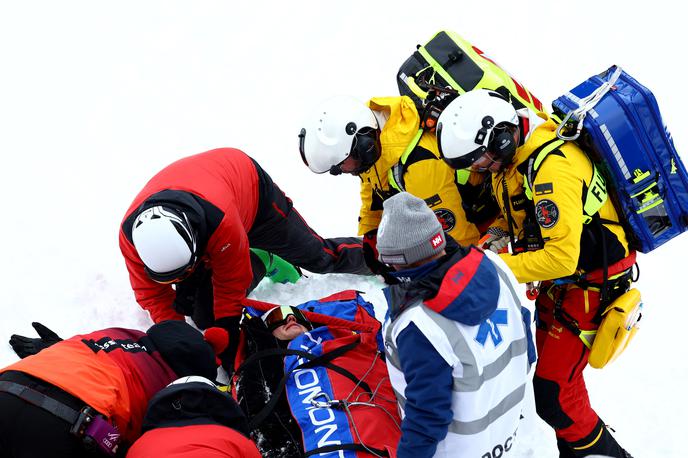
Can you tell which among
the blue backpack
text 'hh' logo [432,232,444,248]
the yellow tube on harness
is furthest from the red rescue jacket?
the yellow tube on harness

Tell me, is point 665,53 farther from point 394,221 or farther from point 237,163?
point 394,221

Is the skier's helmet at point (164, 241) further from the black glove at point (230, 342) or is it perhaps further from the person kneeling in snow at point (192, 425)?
the person kneeling in snow at point (192, 425)

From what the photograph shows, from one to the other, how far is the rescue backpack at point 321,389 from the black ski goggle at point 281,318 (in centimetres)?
4

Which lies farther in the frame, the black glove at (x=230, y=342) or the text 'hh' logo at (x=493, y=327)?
the black glove at (x=230, y=342)

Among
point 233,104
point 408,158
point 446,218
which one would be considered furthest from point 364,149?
point 233,104

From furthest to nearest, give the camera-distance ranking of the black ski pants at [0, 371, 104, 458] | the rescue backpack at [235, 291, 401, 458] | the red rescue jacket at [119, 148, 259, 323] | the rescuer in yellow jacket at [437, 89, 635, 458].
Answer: the red rescue jacket at [119, 148, 259, 323], the rescuer in yellow jacket at [437, 89, 635, 458], the rescue backpack at [235, 291, 401, 458], the black ski pants at [0, 371, 104, 458]

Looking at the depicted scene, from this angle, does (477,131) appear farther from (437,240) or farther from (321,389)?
(321,389)

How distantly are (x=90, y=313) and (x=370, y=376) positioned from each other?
241 cm

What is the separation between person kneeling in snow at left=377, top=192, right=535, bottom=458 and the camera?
2.60 m

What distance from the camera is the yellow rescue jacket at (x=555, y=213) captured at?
134 inches

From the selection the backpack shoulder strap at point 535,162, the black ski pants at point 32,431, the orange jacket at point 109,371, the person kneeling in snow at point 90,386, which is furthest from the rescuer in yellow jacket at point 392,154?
the black ski pants at point 32,431

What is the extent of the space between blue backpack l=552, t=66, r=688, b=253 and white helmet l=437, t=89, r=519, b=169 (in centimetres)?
31

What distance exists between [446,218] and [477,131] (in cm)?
83

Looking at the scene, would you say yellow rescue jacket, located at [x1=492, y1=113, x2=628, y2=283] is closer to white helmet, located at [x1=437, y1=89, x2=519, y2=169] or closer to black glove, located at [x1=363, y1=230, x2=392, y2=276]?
white helmet, located at [x1=437, y1=89, x2=519, y2=169]
